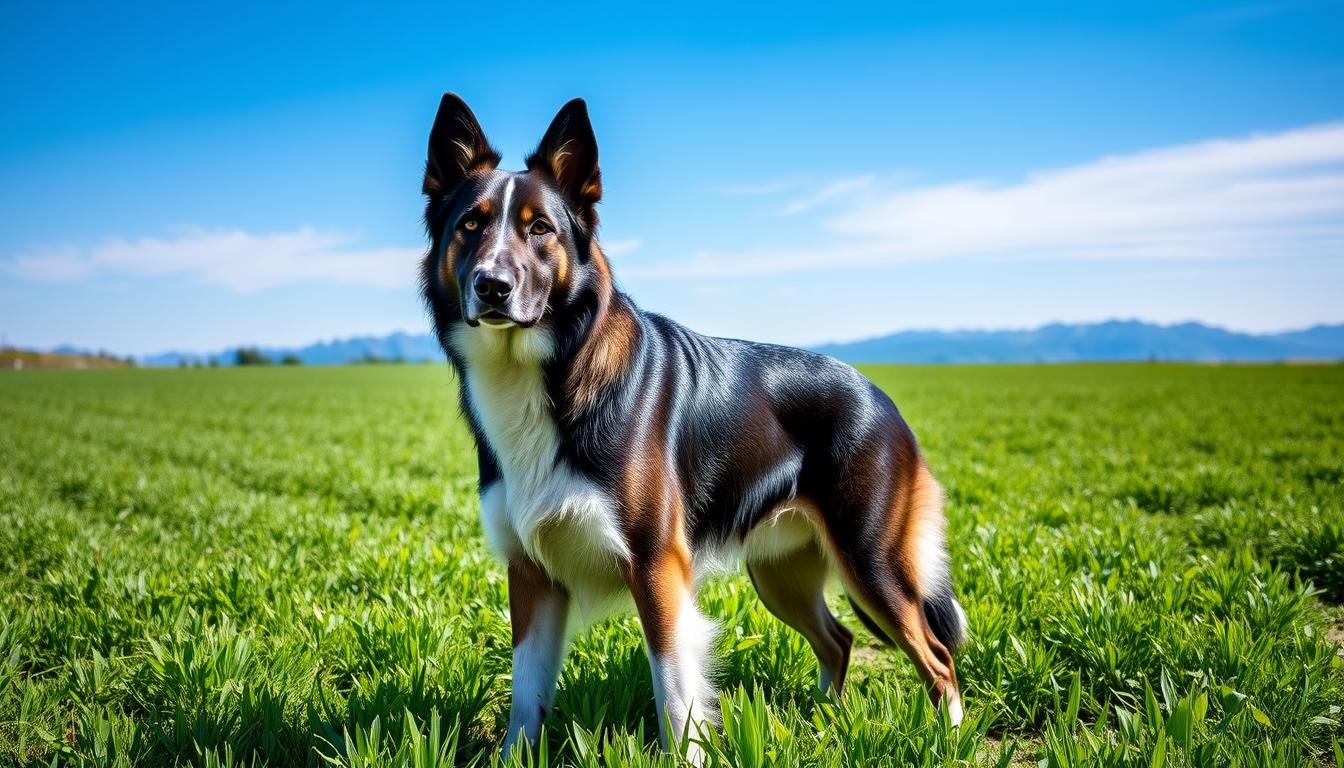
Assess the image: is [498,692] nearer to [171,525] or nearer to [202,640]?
[202,640]

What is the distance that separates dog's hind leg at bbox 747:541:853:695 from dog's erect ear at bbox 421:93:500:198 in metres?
2.23

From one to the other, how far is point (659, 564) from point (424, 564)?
334 centimetres

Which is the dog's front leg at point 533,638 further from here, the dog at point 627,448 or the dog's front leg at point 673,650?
the dog's front leg at point 673,650

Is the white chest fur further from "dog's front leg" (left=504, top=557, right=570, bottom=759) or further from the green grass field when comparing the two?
the green grass field

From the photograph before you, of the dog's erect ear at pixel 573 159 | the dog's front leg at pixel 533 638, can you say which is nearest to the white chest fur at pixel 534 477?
the dog's front leg at pixel 533 638

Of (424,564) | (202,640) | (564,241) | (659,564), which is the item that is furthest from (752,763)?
(424,564)

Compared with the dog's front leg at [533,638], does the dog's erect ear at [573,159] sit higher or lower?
higher

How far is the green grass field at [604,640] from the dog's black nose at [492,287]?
A: 153 cm

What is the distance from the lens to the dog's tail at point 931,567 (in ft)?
11.6

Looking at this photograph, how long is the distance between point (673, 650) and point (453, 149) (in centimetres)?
216

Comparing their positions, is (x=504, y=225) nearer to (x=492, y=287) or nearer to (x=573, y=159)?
(x=492, y=287)

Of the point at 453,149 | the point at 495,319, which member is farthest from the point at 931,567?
the point at 453,149

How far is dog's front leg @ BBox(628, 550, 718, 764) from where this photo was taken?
2885 millimetres

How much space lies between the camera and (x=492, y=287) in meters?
2.72
